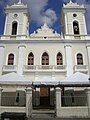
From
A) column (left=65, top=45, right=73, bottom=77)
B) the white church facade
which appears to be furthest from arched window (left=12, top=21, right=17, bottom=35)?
column (left=65, top=45, right=73, bottom=77)

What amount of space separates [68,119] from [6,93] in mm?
9852

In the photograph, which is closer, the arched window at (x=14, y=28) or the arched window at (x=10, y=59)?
the arched window at (x=10, y=59)

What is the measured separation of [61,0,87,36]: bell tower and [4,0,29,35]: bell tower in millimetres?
5537

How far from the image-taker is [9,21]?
85.1 feet

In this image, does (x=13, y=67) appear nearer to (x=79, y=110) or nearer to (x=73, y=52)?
(x=73, y=52)

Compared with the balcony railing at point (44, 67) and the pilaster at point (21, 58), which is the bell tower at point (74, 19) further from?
the pilaster at point (21, 58)

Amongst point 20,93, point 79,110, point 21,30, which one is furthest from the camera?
point 21,30

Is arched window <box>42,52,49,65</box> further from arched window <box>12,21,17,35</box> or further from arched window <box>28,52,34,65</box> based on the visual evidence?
A: arched window <box>12,21,17,35</box>

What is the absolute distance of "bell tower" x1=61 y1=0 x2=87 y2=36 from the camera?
25062 mm

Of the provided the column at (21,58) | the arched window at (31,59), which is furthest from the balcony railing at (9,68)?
the arched window at (31,59)

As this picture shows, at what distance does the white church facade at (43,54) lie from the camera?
813 inches

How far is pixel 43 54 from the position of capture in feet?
76.5

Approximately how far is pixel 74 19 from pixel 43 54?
698 cm

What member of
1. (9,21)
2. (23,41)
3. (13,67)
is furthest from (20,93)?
(9,21)
